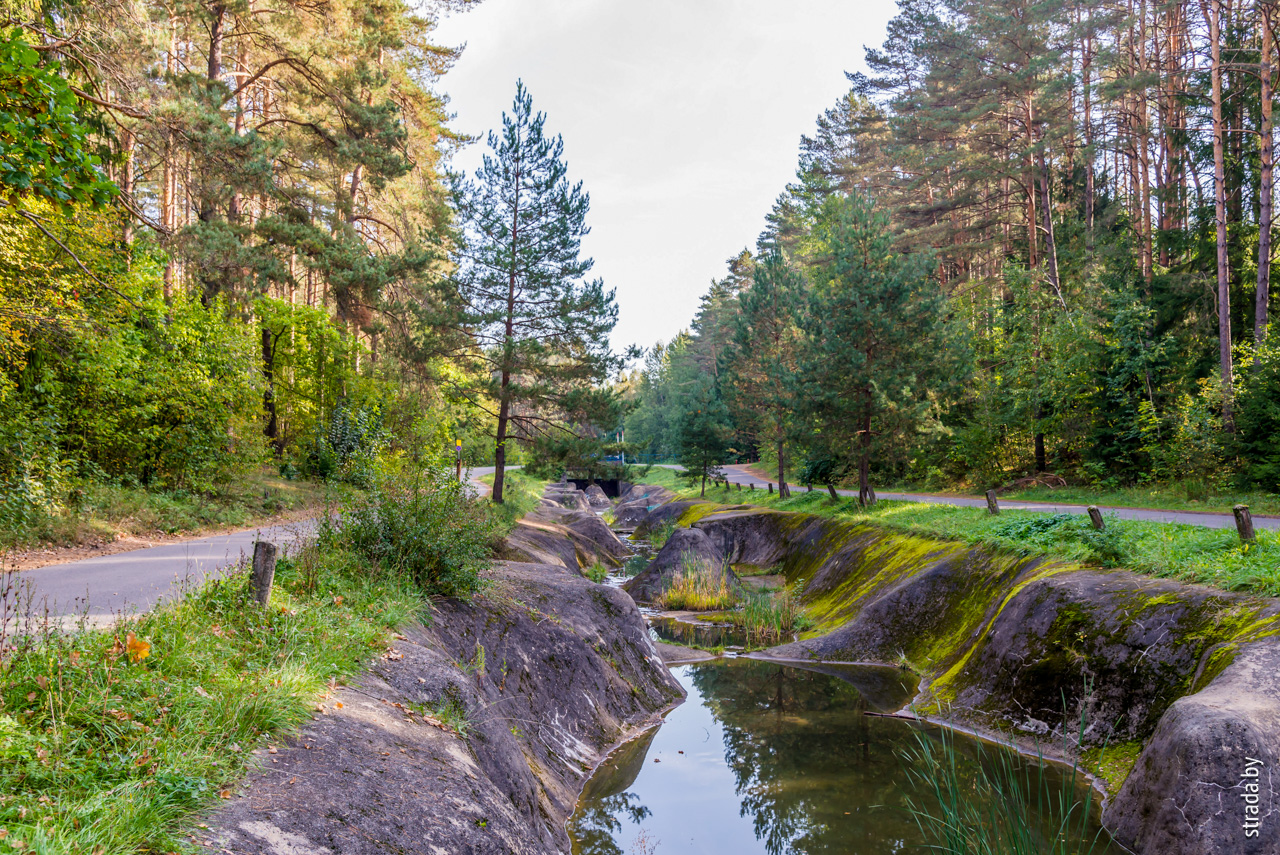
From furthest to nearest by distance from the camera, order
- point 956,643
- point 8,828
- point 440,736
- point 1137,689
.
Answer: point 956,643 < point 1137,689 < point 440,736 < point 8,828

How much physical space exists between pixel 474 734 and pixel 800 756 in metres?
4.38

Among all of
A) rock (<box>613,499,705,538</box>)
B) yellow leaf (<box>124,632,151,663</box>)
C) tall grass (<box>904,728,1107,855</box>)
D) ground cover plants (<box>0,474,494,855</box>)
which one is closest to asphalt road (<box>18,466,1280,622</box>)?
ground cover plants (<box>0,474,494,855</box>)

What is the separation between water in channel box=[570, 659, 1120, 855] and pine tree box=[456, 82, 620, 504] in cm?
1016

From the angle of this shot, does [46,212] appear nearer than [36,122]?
No

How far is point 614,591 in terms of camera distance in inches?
396

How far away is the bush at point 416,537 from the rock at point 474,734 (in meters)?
0.35

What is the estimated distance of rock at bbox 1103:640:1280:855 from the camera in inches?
158

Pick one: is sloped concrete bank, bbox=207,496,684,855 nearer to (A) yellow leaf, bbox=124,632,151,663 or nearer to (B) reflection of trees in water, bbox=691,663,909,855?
(A) yellow leaf, bbox=124,632,151,663

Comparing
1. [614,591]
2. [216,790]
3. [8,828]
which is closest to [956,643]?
[614,591]

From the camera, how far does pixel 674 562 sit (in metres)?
16.6

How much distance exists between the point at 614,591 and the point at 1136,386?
17.9 meters

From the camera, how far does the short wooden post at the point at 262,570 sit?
5.08 metres

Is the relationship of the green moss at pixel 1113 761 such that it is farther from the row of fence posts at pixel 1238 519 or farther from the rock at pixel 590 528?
the rock at pixel 590 528

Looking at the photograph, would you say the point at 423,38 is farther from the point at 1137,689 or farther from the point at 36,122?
the point at 1137,689
